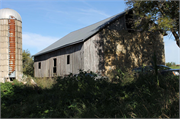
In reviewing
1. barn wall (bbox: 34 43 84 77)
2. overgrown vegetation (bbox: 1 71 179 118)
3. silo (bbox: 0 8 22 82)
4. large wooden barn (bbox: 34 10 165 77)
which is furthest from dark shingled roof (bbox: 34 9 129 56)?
overgrown vegetation (bbox: 1 71 179 118)

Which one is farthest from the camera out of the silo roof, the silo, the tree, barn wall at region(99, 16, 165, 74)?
barn wall at region(99, 16, 165, 74)

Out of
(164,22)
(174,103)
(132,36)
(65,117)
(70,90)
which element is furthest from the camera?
(132,36)

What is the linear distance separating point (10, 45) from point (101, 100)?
7.29 metres

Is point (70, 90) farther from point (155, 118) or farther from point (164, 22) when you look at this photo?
point (164, 22)

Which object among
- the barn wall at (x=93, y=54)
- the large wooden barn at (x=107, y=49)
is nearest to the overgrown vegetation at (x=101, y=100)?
the barn wall at (x=93, y=54)

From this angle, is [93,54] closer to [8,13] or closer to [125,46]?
[125,46]

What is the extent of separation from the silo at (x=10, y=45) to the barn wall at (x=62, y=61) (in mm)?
6422

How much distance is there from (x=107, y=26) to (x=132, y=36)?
12.2 ft

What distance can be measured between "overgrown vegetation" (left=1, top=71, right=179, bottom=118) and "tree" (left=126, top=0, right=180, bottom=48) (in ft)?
30.7

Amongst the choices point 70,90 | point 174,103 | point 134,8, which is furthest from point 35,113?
point 134,8

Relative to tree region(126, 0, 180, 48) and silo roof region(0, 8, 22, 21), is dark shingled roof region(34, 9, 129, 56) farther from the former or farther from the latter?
silo roof region(0, 8, 22, 21)

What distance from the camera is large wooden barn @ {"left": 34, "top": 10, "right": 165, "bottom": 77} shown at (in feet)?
52.1

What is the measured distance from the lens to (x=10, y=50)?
10.1m

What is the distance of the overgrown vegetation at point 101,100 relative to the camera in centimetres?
460
